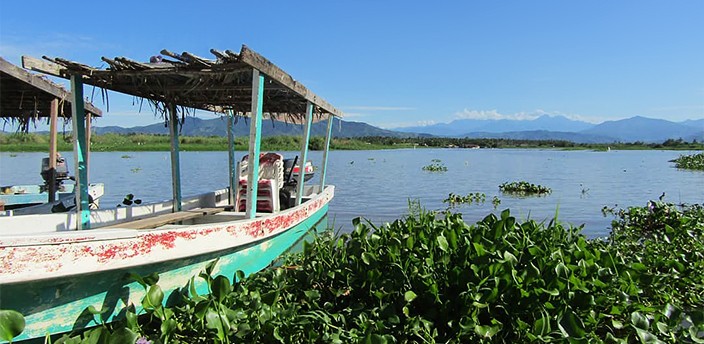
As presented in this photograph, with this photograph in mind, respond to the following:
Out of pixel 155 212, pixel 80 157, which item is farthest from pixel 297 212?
pixel 80 157

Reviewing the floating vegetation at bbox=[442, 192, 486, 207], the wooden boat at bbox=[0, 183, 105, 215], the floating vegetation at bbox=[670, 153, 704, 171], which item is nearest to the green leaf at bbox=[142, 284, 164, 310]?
the wooden boat at bbox=[0, 183, 105, 215]

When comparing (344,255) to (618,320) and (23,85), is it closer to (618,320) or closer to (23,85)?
(618,320)

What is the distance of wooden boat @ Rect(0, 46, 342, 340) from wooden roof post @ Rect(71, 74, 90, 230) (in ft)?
0.05

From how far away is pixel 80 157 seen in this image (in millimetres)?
5781

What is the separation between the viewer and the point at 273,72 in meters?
5.43

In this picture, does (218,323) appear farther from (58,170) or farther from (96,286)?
(58,170)

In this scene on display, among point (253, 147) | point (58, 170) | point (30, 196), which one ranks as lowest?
point (30, 196)

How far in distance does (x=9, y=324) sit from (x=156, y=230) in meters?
1.27

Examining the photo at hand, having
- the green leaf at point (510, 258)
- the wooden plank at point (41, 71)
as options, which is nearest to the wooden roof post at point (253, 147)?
the wooden plank at point (41, 71)

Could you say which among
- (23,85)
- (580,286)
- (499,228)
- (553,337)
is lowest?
(553,337)

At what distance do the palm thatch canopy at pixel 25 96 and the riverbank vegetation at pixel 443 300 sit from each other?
4.95m

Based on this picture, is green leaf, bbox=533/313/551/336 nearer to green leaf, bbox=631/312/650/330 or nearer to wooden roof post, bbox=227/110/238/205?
green leaf, bbox=631/312/650/330

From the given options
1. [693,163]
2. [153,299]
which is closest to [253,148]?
[153,299]

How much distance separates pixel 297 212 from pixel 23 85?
4.84 m
